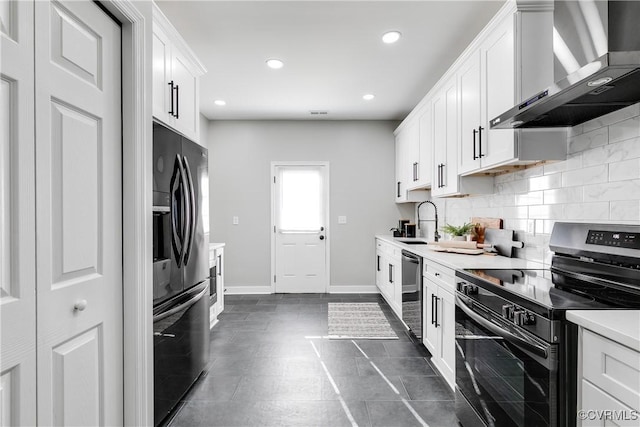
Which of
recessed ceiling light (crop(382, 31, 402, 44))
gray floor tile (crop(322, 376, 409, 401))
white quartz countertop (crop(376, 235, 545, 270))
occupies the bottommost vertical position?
gray floor tile (crop(322, 376, 409, 401))

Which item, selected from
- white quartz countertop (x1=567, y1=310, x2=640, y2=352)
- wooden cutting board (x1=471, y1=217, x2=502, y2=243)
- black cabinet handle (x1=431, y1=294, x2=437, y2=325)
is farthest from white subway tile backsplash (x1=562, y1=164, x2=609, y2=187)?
black cabinet handle (x1=431, y1=294, x2=437, y2=325)

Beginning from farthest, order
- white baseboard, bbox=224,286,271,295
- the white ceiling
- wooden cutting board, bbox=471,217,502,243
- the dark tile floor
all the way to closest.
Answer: white baseboard, bbox=224,286,271,295 → wooden cutting board, bbox=471,217,502,243 → the white ceiling → the dark tile floor

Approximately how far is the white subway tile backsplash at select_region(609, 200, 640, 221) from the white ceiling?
1.53m

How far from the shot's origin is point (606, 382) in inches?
37.7

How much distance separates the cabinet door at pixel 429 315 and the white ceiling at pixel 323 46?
198 centimetres

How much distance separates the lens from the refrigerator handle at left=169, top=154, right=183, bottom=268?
1920mm

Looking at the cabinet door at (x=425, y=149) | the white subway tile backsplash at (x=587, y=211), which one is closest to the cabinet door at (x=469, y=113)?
the white subway tile backsplash at (x=587, y=211)

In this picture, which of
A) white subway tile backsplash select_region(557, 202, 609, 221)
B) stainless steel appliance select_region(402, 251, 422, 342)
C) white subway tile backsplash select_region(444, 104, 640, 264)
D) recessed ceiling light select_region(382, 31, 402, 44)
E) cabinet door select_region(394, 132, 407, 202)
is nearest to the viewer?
white subway tile backsplash select_region(444, 104, 640, 264)

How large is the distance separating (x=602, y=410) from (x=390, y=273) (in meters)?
3.11

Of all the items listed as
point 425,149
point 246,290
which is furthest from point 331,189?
point 246,290

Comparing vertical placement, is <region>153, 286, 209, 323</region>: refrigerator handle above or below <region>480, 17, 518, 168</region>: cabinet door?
below

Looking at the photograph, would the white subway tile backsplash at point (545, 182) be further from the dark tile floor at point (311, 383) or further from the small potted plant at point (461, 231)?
the dark tile floor at point (311, 383)

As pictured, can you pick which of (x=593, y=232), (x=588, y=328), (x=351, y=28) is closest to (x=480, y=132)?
(x=593, y=232)

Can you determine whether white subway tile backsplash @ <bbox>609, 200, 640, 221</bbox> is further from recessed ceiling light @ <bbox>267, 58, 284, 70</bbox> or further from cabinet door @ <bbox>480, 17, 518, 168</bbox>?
recessed ceiling light @ <bbox>267, 58, 284, 70</bbox>
